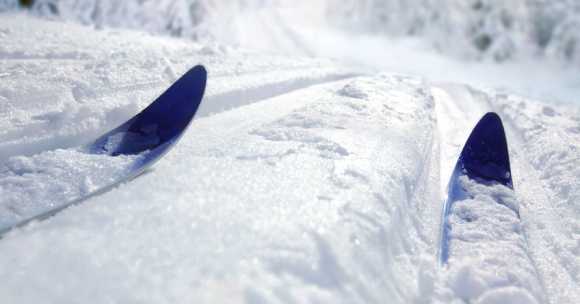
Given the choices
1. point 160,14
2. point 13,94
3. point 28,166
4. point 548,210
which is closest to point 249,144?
point 28,166

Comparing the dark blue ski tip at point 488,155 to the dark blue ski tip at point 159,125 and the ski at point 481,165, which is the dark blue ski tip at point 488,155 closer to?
the ski at point 481,165

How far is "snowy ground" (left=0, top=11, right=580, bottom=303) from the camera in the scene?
0.92m

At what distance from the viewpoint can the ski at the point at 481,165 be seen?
1587mm

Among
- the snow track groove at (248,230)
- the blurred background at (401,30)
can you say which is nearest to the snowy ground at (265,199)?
the snow track groove at (248,230)

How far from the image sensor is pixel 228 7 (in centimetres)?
666

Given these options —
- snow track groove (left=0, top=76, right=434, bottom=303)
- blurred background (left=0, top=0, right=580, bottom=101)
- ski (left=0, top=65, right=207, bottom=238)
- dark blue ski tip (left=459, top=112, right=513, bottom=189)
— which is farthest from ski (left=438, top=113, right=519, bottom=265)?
blurred background (left=0, top=0, right=580, bottom=101)

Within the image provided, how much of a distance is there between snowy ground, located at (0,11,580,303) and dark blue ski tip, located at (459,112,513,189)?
0.09m

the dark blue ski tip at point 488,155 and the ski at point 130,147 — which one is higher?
the dark blue ski tip at point 488,155

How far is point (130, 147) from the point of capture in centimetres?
160

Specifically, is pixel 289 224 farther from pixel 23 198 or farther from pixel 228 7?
pixel 228 7

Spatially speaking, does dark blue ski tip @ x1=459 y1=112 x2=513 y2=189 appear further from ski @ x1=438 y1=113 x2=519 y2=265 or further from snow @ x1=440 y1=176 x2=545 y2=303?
snow @ x1=440 y1=176 x2=545 y2=303

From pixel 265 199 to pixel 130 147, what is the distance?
0.68 metres

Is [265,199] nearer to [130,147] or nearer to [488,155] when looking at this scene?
[130,147]

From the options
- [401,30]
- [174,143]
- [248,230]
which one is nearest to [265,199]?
[248,230]
